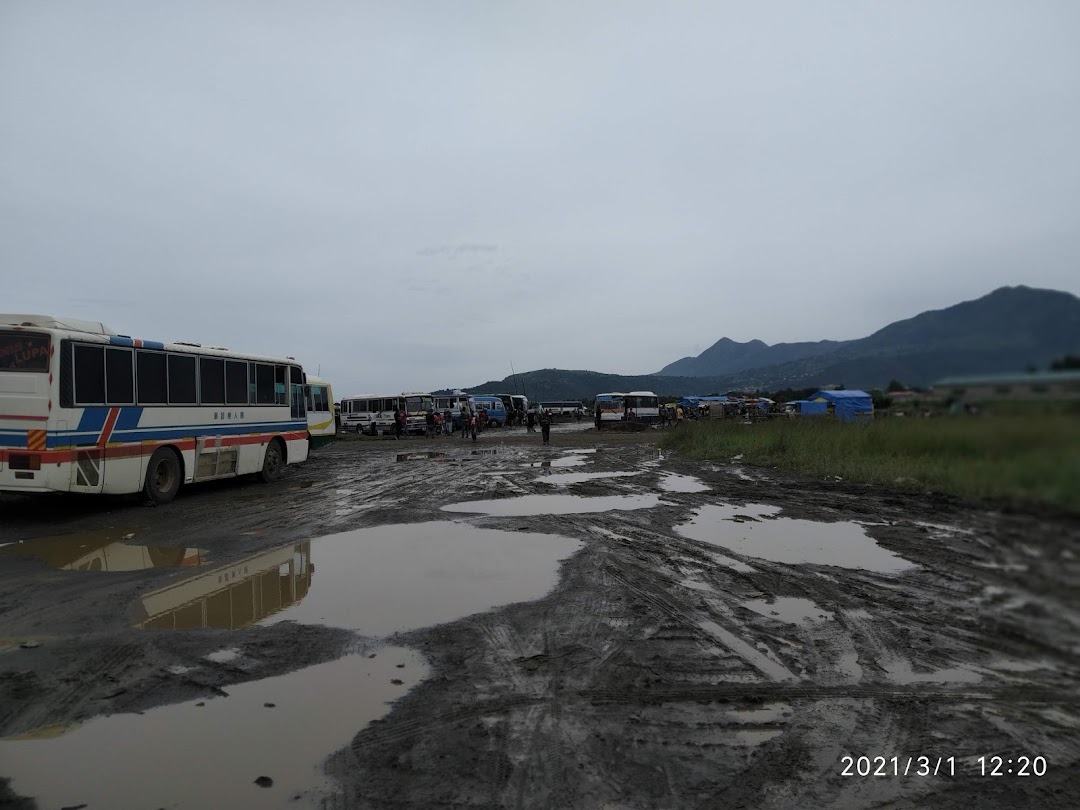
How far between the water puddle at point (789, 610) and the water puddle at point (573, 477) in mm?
9141

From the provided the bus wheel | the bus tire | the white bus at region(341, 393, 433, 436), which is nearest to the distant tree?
the bus wheel

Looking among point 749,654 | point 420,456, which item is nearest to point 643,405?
point 420,456

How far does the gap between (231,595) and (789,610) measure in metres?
5.37

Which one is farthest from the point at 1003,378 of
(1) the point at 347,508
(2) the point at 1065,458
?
(1) the point at 347,508

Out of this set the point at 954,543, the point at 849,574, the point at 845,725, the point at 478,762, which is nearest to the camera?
the point at 478,762

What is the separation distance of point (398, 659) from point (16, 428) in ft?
28.7

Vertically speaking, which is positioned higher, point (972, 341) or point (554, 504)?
point (972, 341)

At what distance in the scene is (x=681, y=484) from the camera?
15281 millimetres

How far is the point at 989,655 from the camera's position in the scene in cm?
489

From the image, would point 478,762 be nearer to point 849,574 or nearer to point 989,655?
point 989,655

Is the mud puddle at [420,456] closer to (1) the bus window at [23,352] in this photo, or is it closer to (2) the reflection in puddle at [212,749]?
(1) the bus window at [23,352]

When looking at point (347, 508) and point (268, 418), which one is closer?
point (347, 508)

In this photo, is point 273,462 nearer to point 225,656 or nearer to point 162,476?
point 162,476
